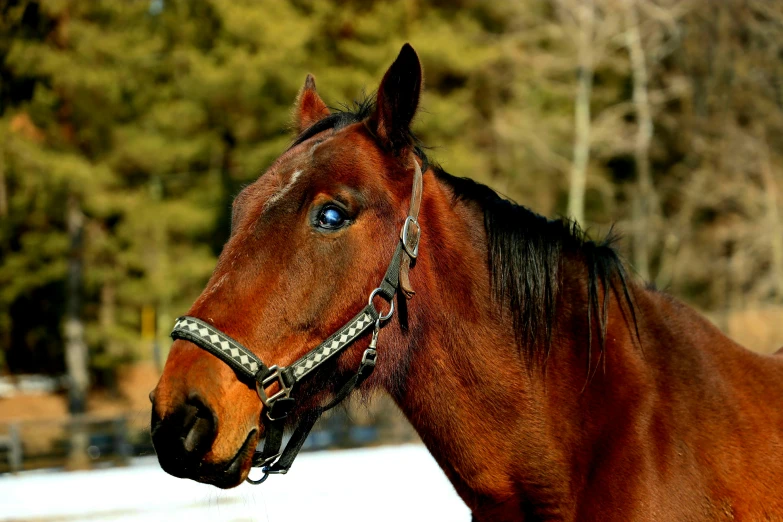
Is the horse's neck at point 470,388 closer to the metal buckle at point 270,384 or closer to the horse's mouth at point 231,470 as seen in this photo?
the metal buckle at point 270,384

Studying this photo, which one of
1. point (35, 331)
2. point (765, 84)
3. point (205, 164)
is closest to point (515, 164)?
point (765, 84)

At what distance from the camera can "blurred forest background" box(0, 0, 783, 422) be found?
18.0 meters

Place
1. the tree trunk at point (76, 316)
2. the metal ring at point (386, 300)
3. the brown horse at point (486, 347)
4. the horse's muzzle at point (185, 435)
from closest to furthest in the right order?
the horse's muzzle at point (185, 435) → the brown horse at point (486, 347) → the metal ring at point (386, 300) → the tree trunk at point (76, 316)

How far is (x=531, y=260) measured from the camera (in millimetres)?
2779

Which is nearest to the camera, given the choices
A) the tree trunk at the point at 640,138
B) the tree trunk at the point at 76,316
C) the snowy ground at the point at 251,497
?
the snowy ground at the point at 251,497

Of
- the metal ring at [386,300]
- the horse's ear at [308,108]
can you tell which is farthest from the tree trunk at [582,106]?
the metal ring at [386,300]

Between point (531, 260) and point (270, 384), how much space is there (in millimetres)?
982

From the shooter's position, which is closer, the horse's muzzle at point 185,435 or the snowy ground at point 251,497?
the horse's muzzle at point 185,435

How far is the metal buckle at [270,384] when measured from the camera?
2.32 meters

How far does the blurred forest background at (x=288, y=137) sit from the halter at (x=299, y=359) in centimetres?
1456

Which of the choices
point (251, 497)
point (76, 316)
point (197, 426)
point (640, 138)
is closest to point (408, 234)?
point (197, 426)

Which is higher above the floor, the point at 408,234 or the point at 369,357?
the point at 408,234

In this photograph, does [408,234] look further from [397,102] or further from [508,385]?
[508,385]

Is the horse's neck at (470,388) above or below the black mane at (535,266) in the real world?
below
